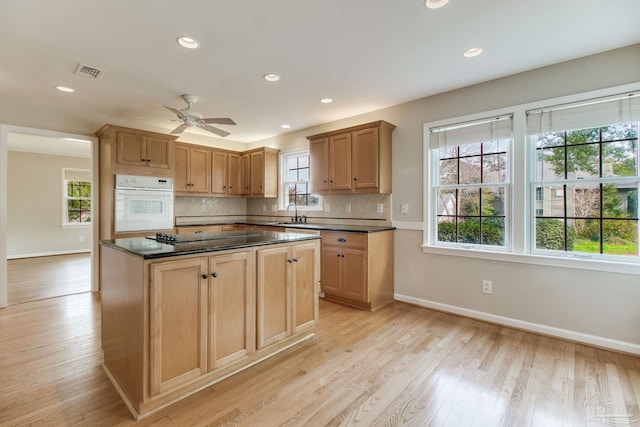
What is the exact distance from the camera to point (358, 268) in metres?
3.52

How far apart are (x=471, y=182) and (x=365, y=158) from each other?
4.06 ft

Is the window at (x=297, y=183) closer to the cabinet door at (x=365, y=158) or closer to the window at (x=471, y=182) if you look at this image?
the cabinet door at (x=365, y=158)

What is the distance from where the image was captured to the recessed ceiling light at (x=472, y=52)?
2.49 metres

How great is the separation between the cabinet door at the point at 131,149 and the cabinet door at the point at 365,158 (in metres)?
2.86

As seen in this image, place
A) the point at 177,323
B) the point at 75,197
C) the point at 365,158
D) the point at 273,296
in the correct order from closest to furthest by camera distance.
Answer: the point at 177,323 → the point at 273,296 → the point at 365,158 → the point at 75,197

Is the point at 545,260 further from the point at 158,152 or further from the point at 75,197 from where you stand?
the point at 75,197

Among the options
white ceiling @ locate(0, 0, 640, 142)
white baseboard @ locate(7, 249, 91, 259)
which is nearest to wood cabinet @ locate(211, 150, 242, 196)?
white ceiling @ locate(0, 0, 640, 142)

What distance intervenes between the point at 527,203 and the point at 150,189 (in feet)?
14.9

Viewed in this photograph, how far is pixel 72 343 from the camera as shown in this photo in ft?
8.63

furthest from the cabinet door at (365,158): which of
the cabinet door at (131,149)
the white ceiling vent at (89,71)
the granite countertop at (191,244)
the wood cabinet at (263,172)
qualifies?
the cabinet door at (131,149)

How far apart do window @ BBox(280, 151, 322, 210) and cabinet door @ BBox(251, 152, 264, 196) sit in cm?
38

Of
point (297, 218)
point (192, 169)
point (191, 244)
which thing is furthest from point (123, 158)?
point (191, 244)

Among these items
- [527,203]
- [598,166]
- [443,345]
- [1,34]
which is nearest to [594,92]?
[598,166]

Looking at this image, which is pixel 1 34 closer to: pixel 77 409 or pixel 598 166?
pixel 77 409
